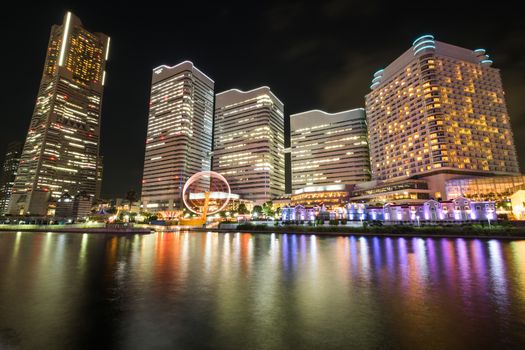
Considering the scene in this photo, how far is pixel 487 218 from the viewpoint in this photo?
2446 inches

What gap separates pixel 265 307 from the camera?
1071 centimetres

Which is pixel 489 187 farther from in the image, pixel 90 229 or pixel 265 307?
pixel 90 229

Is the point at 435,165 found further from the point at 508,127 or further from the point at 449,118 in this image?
the point at 508,127

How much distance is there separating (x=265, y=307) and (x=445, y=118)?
501 feet

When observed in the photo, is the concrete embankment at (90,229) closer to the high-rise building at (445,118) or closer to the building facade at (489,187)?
the building facade at (489,187)

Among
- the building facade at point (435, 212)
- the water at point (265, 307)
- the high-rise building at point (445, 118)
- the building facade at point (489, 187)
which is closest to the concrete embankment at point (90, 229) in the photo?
the water at point (265, 307)

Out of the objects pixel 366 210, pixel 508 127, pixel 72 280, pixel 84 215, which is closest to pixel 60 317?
pixel 72 280

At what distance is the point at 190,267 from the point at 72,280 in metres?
7.37

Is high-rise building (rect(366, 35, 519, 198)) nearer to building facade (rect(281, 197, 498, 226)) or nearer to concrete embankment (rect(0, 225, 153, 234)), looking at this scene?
building facade (rect(281, 197, 498, 226))

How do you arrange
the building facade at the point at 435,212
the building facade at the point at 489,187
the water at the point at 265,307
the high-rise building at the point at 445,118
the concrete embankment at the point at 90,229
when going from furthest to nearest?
the high-rise building at the point at 445,118
the building facade at the point at 489,187
the concrete embankment at the point at 90,229
the building facade at the point at 435,212
the water at the point at 265,307

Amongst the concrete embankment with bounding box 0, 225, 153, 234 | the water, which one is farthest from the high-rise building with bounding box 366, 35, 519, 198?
the water

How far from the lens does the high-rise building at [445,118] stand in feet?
417

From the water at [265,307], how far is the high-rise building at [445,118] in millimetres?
127505

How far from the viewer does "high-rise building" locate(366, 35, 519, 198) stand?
127062 mm
